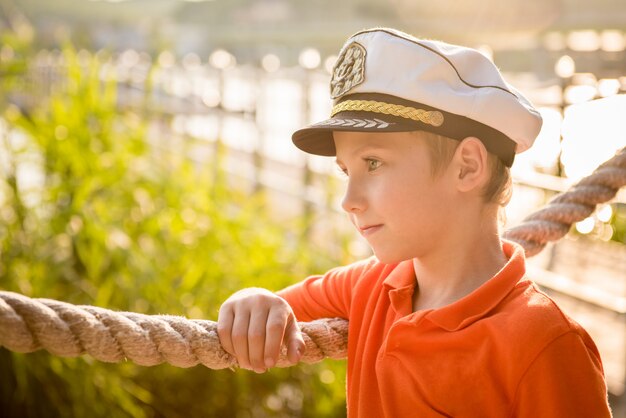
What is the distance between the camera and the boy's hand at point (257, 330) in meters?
1.31

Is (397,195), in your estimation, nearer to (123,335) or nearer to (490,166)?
(490,166)

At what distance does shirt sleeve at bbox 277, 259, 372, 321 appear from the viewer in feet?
5.30

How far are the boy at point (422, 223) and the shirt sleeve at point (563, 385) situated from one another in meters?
0.06

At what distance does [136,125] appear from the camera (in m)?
4.12

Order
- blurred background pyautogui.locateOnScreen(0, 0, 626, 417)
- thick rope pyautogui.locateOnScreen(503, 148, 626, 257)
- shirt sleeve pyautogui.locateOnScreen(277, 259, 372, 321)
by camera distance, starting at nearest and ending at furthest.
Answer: shirt sleeve pyautogui.locateOnScreen(277, 259, 372, 321) < thick rope pyautogui.locateOnScreen(503, 148, 626, 257) < blurred background pyautogui.locateOnScreen(0, 0, 626, 417)

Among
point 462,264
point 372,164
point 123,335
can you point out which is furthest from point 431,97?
point 123,335

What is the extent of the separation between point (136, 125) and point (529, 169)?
2298 millimetres

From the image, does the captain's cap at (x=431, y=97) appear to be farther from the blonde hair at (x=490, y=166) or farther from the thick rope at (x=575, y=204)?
the thick rope at (x=575, y=204)

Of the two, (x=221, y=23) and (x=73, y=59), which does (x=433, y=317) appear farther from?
(x=221, y=23)

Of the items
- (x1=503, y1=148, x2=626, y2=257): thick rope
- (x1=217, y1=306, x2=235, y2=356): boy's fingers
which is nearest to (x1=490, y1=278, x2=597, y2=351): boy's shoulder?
(x1=217, y1=306, x2=235, y2=356): boy's fingers

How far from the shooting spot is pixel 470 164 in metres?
1.38

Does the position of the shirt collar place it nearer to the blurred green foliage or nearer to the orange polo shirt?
the orange polo shirt

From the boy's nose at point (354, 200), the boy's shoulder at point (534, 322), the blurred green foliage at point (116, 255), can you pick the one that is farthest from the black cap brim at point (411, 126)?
the blurred green foliage at point (116, 255)

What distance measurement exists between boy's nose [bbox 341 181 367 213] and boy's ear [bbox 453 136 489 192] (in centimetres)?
17
